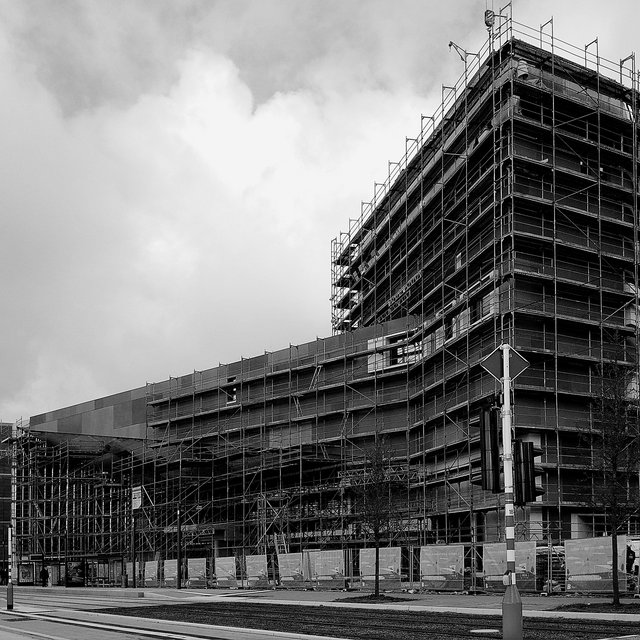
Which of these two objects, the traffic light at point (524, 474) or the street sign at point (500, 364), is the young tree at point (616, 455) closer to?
the street sign at point (500, 364)

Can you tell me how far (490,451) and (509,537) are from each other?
57.0 inches

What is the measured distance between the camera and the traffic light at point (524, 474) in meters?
14.7

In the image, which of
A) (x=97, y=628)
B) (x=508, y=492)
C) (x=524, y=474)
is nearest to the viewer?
(x=524, y=474)

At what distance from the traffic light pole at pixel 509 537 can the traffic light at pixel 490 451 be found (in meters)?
0.14

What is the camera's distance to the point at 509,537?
1527 cm

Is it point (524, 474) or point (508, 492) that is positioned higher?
point (524, 474)

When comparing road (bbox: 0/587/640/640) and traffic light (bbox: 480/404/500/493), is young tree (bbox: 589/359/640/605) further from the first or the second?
traffic light (bbox: 480/404/500/493)

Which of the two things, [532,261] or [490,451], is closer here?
[490,451]

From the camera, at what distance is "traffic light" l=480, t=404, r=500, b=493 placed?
15031 millimetres

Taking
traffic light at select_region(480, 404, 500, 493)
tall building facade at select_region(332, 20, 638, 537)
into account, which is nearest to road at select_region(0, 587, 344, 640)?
traffic light at select_region(480, 404, 500, 493)

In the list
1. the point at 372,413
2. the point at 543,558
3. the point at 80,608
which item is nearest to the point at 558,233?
the point at 372,413

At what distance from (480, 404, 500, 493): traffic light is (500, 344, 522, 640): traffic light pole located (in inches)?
5.5

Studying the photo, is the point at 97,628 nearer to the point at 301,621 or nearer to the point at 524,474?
the point at 301,621

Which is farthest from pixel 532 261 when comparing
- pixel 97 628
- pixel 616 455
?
pixel 97 628
